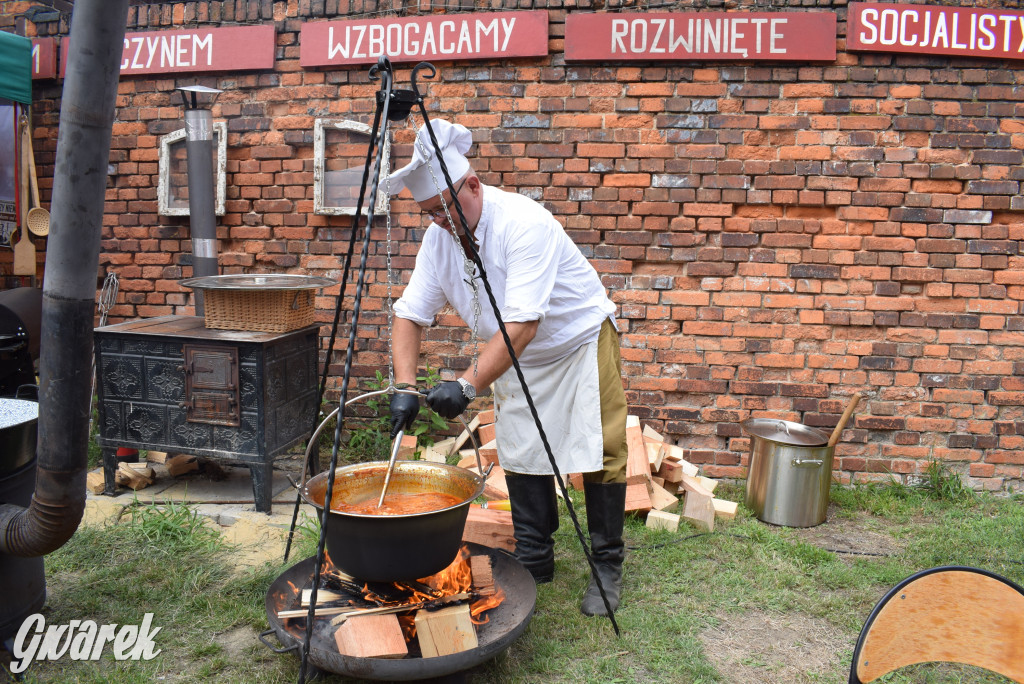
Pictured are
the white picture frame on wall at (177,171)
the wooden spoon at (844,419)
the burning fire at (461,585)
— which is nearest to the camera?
the burning fire at (461,585)

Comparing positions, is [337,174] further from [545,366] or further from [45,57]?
[545,366]

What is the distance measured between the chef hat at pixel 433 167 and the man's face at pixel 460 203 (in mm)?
33

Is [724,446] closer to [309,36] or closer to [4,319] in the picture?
[309,36]

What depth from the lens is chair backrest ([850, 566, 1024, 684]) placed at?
1.68 meters

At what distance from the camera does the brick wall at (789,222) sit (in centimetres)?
474

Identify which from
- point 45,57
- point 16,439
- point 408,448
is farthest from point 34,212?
point 16,439

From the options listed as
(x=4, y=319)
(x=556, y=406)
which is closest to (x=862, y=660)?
(x=556, y=406)

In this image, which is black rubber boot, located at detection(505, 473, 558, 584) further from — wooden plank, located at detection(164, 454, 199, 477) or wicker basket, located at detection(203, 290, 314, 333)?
wooden plank, located at detection(164, 454, 199, 477)

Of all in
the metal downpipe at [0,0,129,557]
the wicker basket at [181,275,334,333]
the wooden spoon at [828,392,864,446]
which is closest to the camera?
the metal downpipe at [0,0,129,557]

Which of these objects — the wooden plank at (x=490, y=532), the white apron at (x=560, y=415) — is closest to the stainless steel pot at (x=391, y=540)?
the white apron at (x=560, y=415)

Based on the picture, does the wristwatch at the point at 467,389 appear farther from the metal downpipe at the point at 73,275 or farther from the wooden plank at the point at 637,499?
the wooden plank at the point at 637,499

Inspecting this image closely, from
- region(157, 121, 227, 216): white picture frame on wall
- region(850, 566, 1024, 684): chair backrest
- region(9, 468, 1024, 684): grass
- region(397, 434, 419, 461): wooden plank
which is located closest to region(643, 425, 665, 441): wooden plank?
region(9, 468, 1024, 684): grass

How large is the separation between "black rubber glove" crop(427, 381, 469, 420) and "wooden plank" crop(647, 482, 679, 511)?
87.5 inches

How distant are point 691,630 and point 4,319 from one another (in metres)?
4.92
